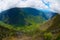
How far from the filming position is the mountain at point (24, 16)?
1.64 metres

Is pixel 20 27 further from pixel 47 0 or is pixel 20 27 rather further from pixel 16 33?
pixel 47 0

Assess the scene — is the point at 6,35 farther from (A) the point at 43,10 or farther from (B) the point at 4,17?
(A) the point at 43,10

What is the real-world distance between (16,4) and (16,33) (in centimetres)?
25

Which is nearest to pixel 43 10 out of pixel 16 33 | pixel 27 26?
pixel 27 26

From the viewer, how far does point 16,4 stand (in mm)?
1677

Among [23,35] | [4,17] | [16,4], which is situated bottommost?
[23,35]

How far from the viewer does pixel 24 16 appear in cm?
166

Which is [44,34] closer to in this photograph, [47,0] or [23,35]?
[23,35]

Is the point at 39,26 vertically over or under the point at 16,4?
under

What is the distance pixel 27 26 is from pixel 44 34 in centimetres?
16

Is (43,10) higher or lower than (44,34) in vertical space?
higher

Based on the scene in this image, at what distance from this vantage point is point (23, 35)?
1609mm

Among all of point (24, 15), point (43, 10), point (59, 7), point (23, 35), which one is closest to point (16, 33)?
point (23, 35)

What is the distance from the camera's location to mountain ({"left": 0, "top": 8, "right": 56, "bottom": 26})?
1644 mm
